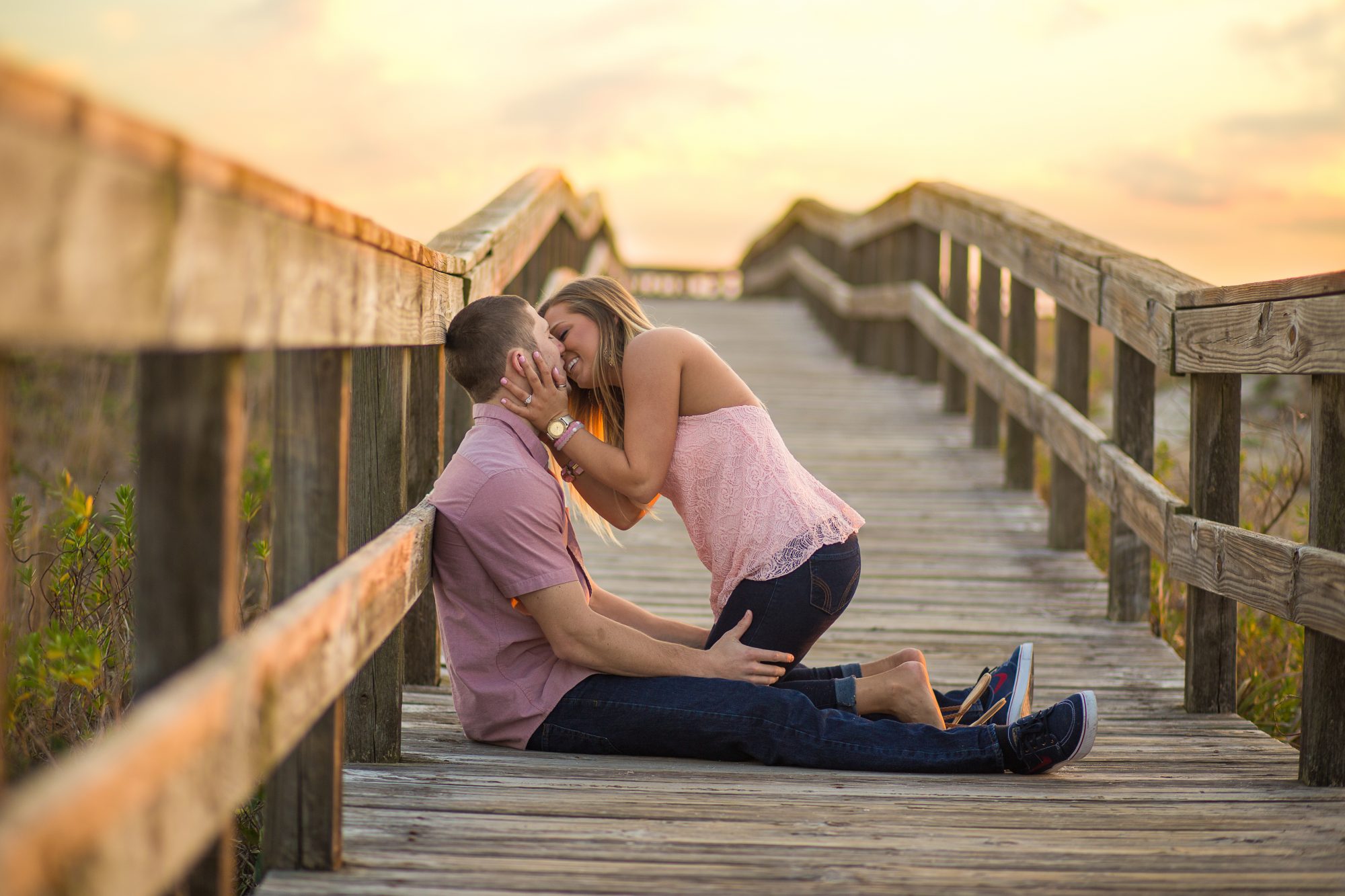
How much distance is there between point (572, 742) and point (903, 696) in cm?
76

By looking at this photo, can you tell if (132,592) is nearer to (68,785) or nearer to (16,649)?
(16,649)

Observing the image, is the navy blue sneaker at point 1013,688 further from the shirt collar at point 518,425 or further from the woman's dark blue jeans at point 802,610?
the shirt collar at point 518,425

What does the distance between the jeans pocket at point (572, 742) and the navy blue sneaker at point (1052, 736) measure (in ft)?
2.76

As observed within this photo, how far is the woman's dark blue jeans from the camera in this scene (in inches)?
107

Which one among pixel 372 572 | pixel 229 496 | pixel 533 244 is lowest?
pixel 372 572

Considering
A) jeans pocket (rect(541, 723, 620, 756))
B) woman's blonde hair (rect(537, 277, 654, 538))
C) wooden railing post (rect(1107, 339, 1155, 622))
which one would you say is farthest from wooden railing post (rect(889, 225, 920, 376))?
jeans pocket (rect(541, 723, 620, 756))

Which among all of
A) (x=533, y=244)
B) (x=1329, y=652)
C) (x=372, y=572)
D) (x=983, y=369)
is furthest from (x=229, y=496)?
(x=983, y=369)

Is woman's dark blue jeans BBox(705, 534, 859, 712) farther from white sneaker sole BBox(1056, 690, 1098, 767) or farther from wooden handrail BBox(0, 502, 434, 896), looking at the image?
wooden handrail BBox(0, 502, 434, 896)

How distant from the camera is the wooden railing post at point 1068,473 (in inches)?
177

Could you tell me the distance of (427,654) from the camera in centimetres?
312

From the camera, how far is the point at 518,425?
8.44ft

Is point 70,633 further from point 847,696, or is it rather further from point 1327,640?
point 1327,640

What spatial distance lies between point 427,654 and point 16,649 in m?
1.08

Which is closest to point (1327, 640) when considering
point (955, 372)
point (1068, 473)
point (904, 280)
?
point (1068, 473)
